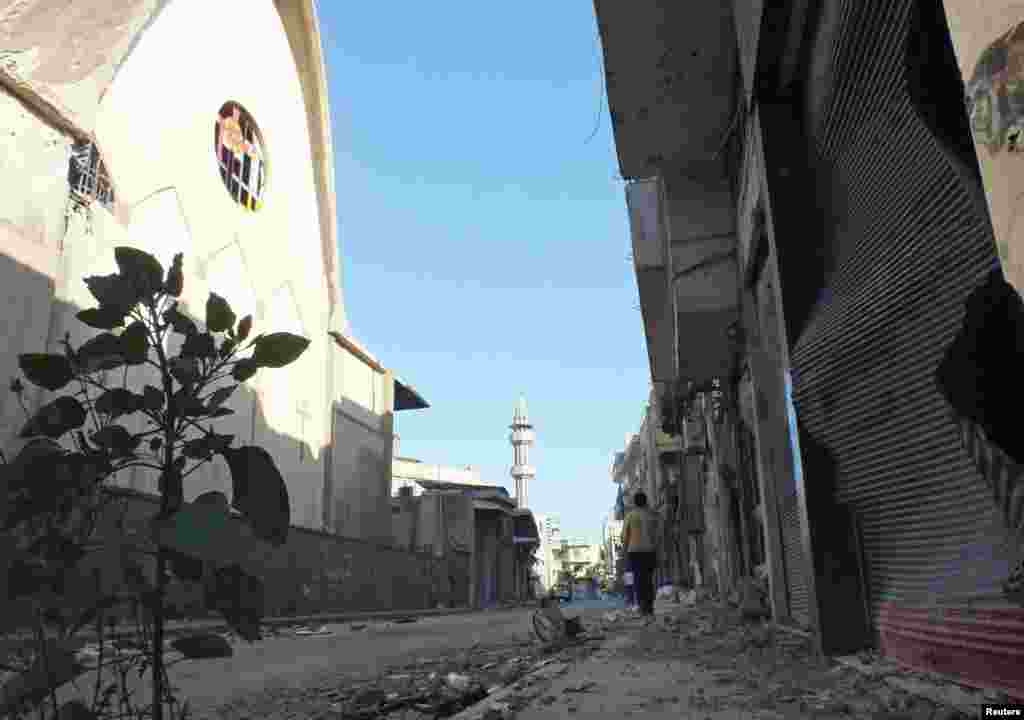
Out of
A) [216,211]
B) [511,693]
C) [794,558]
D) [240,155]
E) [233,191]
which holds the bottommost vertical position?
Result: [511,693]

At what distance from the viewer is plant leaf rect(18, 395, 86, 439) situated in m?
1.63

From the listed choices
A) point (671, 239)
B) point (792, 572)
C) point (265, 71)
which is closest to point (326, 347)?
point (265, 71)

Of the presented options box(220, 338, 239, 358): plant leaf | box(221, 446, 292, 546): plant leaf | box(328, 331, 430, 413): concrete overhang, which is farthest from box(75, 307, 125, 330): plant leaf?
box(328, 331, 430, 413): concrete overhang

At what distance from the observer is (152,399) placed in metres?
1.71

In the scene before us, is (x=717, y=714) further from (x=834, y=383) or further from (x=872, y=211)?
(x=872, y=211)

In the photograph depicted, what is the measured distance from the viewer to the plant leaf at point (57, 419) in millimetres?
1633

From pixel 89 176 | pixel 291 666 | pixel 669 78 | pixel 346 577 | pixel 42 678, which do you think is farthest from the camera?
pixel 346 577

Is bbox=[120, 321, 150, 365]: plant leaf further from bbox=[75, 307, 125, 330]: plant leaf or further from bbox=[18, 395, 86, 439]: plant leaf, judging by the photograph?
bbox=[18, 395, 86, 439]: plant leaf

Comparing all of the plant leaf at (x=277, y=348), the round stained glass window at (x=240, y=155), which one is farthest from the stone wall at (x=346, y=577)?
the round stained glass window at (x=240, y=155)

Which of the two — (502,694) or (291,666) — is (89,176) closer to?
(291,666)

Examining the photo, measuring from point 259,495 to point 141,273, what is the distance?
1.80ft

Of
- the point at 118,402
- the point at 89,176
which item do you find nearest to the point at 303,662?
the point at 118,402

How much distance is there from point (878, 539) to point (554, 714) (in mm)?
1746

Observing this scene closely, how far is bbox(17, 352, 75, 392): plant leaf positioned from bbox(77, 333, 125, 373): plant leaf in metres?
0.04
